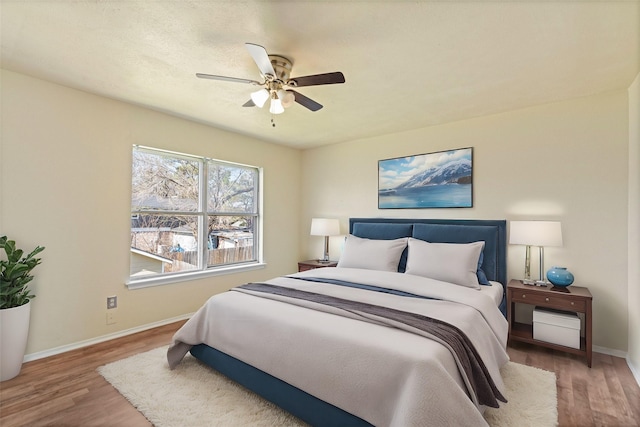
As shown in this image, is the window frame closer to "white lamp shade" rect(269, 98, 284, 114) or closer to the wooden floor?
the wooden floor

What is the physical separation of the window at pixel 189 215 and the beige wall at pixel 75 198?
0.55 feet

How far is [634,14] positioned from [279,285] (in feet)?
9.92

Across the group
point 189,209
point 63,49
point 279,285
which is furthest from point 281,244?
point 63,49

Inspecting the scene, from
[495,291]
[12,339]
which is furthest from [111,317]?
[495,291]

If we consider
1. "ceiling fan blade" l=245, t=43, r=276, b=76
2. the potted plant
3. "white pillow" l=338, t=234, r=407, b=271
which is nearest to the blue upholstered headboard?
"white pillow" l=338, t=234, r=407, b=271

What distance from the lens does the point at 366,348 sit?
5.16 feet

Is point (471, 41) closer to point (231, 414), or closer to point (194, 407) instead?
point (231, 414)

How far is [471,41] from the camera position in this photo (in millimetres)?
2008

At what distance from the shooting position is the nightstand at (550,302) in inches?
99.3

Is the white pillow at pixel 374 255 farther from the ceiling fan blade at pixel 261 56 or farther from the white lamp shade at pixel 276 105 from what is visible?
the ceiling fan blade at pixel 261 56

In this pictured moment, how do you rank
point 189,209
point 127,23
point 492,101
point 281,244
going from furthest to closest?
point 281,244, point 189,209, point 492,101, point 127,23

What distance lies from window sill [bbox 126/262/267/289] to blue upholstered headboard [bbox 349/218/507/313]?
1.84 meters

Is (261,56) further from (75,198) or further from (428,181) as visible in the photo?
(428,181)

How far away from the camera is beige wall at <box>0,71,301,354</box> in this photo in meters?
2.56
